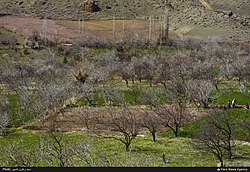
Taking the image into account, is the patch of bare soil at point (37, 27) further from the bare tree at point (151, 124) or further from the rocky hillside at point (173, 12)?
the bare tree at point (151, 124)

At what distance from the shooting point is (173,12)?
286ft

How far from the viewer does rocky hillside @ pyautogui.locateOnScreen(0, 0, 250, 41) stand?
7806 centimetres

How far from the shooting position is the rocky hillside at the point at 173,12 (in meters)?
78.1

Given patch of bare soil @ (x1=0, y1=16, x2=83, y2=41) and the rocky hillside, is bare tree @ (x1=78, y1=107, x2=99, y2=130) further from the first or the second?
the rocky hillside

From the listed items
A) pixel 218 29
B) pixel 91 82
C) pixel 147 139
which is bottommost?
pixel 218 29

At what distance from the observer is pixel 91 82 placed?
3594cm

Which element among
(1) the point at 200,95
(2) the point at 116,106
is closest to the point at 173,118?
(1) the point at 200,95

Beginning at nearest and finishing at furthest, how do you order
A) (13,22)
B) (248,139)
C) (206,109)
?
1. (248,139)
2. (206,109)
3. (13,22)

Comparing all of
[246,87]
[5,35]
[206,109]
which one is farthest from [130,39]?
[206,109]

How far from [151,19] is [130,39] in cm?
1916

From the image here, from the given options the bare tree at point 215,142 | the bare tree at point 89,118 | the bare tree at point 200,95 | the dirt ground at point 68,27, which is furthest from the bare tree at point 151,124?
the dirt ground at point 68,27

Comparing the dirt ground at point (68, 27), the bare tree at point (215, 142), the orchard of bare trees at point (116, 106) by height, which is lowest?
the dirt ground at point (68, 27)

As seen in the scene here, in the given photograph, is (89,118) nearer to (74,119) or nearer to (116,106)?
(74,119)

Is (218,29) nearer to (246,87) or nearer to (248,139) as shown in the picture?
(246,87)
